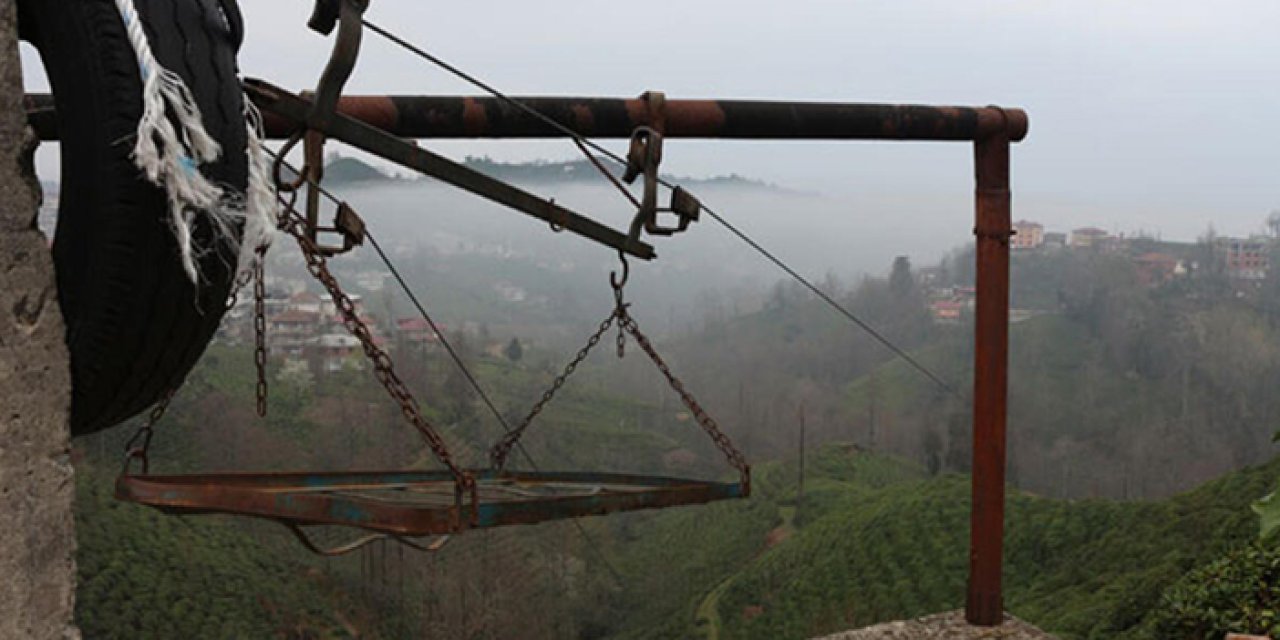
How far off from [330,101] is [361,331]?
0.49 metres

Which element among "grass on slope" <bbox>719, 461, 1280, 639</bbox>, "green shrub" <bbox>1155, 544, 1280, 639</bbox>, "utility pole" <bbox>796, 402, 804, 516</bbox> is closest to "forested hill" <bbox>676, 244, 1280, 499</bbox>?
"utility pole" <bbox>796, 402, 804, 516</bbox>

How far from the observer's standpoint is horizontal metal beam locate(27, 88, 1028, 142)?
3293 mm

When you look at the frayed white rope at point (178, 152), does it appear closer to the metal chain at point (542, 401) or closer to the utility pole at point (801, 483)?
the metal chain at point (542, 401)

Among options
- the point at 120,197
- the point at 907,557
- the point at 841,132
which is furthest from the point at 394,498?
the point at 907,557

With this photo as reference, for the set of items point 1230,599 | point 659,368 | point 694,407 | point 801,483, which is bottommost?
point 801,483

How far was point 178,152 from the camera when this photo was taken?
1.68 m

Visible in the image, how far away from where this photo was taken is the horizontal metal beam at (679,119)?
10.8 ft

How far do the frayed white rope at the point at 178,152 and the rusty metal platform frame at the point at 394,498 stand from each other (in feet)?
1.66

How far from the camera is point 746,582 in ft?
71.7

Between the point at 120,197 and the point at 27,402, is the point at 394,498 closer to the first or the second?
the point at 27,402

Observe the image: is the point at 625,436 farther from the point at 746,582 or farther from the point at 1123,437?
the point at 1123,437

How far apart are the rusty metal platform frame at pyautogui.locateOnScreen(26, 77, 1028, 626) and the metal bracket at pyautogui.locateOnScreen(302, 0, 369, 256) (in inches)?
2.8

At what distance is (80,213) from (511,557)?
1038 inches

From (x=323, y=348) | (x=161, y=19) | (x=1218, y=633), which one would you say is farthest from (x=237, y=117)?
(x=323, y=348)
